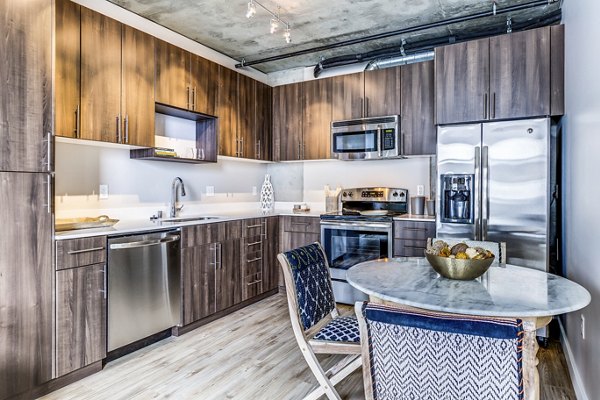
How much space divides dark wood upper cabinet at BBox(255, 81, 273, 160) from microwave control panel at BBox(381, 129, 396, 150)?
4.88 ft

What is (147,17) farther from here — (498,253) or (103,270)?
(498,253)

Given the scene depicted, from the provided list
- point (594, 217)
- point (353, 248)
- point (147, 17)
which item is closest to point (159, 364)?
point (353, 248)

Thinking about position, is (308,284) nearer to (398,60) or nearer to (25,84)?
(25,84)

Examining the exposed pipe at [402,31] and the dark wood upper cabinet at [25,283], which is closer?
the dark wood upper cabinet at [25,283]

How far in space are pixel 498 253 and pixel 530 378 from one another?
159cm

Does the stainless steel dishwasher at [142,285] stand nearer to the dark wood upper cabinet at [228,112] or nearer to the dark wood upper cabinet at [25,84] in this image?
the dark wood upper cabinet at [25,84]

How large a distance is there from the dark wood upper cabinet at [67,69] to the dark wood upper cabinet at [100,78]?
4 cm

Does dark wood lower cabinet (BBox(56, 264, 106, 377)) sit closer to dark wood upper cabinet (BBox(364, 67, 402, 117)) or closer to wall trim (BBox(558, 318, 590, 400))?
wall trim (BBox(558, 318, 590, 400))

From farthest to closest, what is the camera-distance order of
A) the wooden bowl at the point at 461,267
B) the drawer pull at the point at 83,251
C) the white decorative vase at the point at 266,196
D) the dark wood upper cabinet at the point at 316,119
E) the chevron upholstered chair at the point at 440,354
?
the white decorative vase at the point at 266,196
the dark wood upper cabinet at the point at 316,119
the drawer pull at the point at 83,251
the wooden bowl at the point at 461,267
the chevron upholstered chair at the point at 440,354

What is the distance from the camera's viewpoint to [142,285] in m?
2.81

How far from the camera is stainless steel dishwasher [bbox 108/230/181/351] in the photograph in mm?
2619

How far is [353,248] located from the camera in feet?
13.0

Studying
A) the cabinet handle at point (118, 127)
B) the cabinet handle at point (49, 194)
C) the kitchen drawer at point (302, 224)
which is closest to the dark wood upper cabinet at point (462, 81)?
the kitchen drawer at point (302, 224)

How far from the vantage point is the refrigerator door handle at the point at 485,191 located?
3.18 meters
